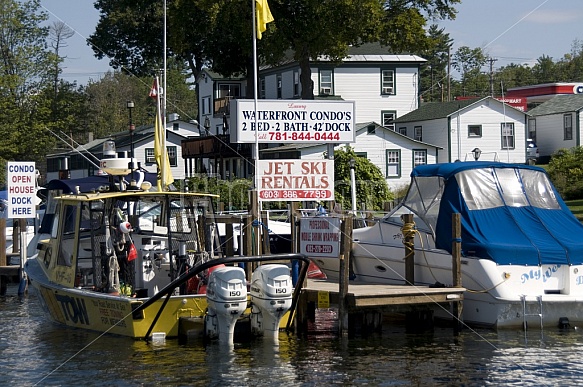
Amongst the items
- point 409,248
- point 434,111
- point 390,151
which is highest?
point 434,111

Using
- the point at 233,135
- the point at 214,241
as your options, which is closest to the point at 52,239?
the point at 214,241

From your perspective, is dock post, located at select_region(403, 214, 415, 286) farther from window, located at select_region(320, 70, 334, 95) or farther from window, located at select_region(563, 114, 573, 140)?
window, located at select_region(563, 114, 573, 140)

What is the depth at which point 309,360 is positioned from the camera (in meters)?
15.8

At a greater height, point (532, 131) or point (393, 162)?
point (532, 131)

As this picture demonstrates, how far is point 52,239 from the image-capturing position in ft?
62.3

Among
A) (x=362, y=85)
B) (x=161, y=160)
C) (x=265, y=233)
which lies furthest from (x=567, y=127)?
(x=161, y=160)

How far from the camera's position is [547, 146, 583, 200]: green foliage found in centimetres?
4647

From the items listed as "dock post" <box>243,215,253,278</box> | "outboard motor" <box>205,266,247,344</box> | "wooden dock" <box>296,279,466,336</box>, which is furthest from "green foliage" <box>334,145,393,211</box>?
"outboard motor" <box>205,266,247,344</box>

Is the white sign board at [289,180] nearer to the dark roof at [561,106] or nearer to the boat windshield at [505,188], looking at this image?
the boat windshield at [505,188]

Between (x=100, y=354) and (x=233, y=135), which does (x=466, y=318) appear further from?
(x=233, y=135)

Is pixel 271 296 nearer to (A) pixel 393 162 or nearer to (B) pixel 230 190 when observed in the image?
(B) pixel 230 190

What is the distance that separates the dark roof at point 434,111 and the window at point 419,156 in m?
3.07

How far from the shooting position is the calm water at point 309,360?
1440cm

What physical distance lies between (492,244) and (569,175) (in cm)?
3126
